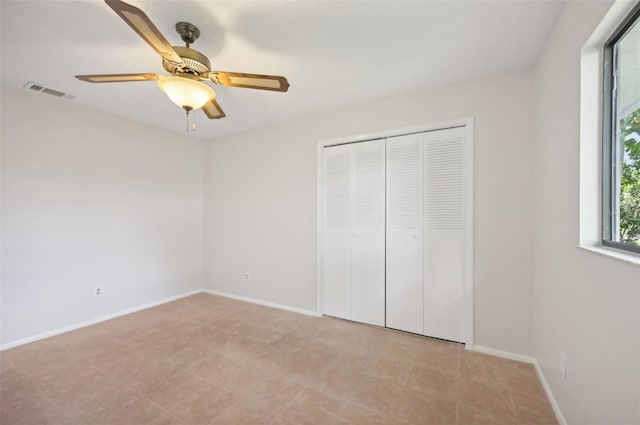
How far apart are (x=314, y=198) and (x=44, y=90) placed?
3047 mm

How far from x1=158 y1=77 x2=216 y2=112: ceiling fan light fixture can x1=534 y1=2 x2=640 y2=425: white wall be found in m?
2.17

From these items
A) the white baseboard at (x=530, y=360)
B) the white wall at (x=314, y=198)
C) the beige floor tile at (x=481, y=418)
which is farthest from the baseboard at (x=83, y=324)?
the white baseboard at (x=530, y=360)

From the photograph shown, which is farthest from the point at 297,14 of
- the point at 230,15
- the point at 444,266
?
the point at 444,266

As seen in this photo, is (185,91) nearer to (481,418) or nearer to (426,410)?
(426,410)

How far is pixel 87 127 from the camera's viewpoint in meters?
3.09

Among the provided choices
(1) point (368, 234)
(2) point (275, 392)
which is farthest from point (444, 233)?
(2) point (275, 392)

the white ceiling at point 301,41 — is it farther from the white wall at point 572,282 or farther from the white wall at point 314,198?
the white wall at point 572,282

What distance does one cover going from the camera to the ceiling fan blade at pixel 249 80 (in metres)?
1.68

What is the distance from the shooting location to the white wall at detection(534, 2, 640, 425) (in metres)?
0.99

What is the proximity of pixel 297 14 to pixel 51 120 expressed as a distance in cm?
306

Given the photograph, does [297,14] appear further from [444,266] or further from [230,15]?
[444,266]

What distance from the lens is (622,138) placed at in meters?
1.18

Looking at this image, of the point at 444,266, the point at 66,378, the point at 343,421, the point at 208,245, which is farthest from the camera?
the point at 208,245

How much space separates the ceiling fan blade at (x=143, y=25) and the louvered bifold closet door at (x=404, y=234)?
7.11ft
